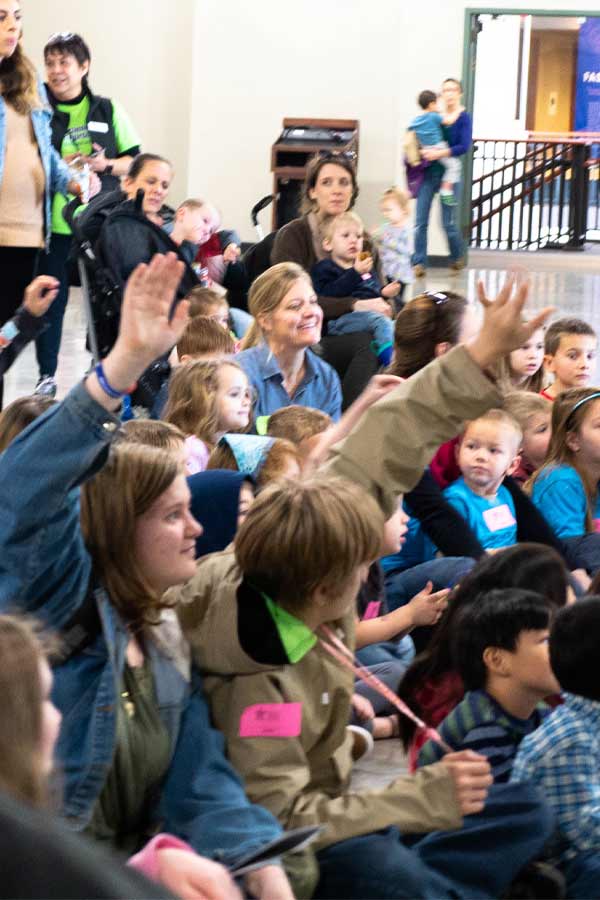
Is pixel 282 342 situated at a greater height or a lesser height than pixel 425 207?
lesser

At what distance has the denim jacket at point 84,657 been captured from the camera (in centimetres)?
164

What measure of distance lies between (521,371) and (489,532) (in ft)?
3.55

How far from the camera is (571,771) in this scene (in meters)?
2.15

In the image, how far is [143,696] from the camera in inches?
74.2

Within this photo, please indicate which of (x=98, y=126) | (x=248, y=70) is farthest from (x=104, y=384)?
(x=248, y=70)

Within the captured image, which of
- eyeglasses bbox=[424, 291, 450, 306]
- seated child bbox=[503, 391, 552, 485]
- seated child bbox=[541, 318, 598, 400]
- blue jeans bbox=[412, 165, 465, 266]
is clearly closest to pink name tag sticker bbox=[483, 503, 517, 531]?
seated child bbox=[503, 391, 552, 485]

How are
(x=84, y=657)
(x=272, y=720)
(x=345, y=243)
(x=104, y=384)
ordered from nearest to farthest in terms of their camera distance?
(x=104, y=384), (x=84, y=657), (x=272, y=720), (x=345, y=243)

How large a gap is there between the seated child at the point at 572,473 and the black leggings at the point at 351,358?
1.45 metres

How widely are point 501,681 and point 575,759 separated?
0.22m

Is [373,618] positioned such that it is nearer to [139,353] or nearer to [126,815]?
[126,815]

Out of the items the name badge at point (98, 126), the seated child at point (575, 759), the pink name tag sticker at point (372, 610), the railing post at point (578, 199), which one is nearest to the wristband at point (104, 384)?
the seated child at point (575, 759)

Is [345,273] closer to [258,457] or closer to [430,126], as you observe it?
[258,457]

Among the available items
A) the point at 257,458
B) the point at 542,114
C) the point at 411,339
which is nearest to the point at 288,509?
the point at 257,458

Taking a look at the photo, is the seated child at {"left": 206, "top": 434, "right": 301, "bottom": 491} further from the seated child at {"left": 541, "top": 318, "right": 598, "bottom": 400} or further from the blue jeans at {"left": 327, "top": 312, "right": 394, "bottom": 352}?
the blue jeans at {"left": 327, "top": 312, "right": 394, "bottom": 352}
